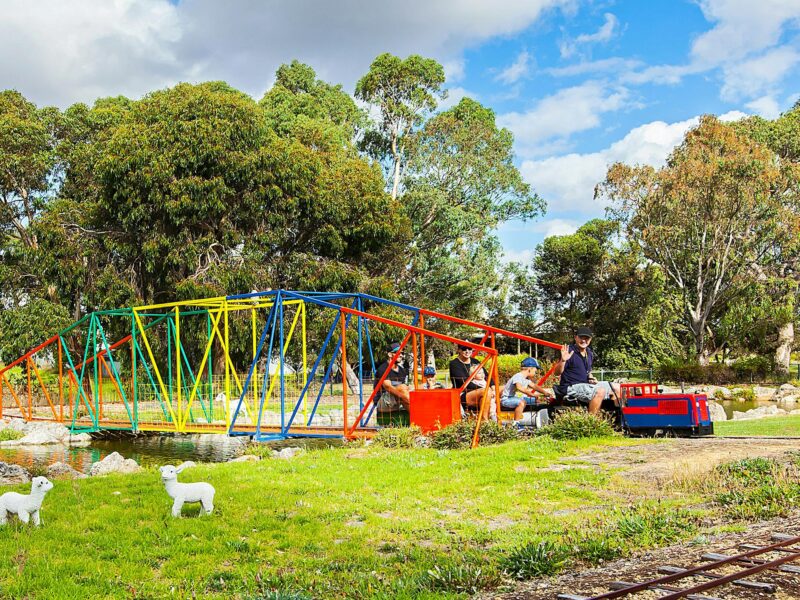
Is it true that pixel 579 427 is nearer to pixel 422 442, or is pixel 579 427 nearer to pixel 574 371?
pixel 574 371

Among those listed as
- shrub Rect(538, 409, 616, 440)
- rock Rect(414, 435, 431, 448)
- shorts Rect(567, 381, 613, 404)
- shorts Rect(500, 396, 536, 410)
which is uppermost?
shorts Rect(567, 381, 613, 404)

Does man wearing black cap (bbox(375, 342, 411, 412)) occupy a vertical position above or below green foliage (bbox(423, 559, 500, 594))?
above

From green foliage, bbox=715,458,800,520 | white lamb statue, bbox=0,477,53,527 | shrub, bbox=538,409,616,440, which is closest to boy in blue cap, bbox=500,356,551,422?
shrub, bbox=538,409,616,440

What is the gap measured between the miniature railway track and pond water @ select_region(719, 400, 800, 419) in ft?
71.9

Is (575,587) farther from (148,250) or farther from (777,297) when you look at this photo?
(777,297)

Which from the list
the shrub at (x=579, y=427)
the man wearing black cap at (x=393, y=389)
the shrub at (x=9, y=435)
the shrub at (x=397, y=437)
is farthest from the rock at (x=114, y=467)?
the shrub at (x=9, y=435)

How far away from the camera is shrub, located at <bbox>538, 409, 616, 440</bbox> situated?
42.5ft

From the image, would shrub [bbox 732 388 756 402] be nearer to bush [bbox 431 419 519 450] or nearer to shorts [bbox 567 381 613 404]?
shorts [bbox 567 381 613 404]

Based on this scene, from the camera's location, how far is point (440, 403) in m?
14.7

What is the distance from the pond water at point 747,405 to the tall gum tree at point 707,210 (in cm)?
946

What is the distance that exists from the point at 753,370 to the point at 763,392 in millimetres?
6031

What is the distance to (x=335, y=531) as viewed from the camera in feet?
26.4

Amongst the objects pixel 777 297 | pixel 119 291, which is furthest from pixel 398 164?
pixel 777 297

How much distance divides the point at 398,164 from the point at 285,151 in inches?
457
